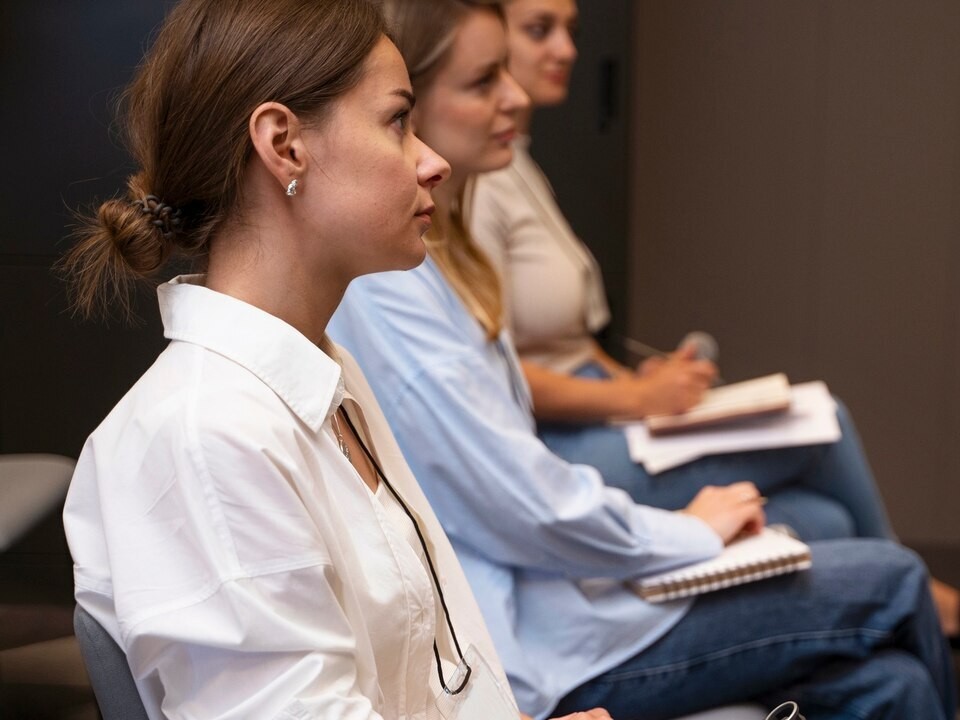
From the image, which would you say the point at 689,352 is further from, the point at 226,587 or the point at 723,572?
the point at 226,587

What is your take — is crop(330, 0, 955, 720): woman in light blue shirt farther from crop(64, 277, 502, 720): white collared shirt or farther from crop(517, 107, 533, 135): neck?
crop(64, 277, 502, 720): white collared shirt

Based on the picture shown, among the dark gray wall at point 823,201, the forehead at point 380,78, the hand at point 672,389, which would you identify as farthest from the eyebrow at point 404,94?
the dark gray wall at point 823,201

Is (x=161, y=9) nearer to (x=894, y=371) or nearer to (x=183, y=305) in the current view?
(x=183, y=305)

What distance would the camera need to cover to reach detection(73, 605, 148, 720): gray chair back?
0.80 m

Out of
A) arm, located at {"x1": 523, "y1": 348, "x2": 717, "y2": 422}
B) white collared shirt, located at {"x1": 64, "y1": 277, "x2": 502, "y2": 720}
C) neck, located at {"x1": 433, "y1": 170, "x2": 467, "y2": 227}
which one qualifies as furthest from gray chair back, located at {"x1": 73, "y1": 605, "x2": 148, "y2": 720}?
arm, located at {"x1": 523, "y1": 348, "x2": 717, "y2": 422}

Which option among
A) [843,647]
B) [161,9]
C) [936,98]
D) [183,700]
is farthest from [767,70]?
[183,700]

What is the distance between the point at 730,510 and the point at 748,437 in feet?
0.78

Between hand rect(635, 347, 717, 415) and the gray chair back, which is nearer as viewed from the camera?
the gray chair back

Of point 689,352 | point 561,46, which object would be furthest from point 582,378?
point 561,46

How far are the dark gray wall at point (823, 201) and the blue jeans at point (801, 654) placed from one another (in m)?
1.67

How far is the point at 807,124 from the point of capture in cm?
294

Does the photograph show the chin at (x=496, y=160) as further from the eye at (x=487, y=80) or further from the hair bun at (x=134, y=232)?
the hair bun at (x=134, y=232)

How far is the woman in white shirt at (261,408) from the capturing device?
74cm

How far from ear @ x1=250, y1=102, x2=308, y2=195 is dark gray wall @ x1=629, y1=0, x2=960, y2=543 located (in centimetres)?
234
